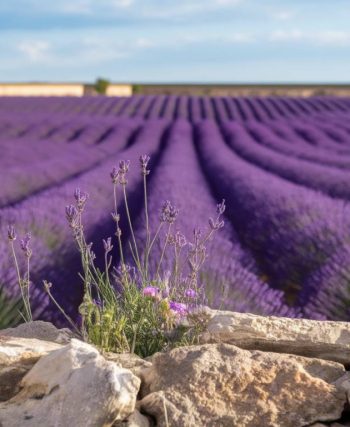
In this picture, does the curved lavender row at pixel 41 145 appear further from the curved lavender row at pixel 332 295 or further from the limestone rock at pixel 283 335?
the limestone rock at pixel 283 335

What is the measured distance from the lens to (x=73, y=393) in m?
1.60

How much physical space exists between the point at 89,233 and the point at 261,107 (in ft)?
63.6

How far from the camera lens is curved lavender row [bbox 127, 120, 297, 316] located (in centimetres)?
305

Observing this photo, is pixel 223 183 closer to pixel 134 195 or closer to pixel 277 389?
pixel 134 195

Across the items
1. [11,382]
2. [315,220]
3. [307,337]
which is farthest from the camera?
[315,220]

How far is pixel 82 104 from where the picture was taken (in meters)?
23.7

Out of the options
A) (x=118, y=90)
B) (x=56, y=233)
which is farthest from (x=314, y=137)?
(x=118, y=90)

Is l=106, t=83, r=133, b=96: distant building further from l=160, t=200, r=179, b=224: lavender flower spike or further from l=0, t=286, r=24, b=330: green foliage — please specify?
l=160, t=200, r=179, b=224: lavender flower spike

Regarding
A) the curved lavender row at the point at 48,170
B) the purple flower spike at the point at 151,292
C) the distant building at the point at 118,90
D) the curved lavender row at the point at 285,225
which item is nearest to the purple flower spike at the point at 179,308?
the purple flower spike at the point at 151,292

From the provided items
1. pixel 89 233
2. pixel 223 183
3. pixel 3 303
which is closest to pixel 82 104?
pixel 223 183

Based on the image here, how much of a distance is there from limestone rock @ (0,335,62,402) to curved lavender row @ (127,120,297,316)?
78 centimetres

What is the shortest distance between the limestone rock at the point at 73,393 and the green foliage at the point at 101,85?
149 ft

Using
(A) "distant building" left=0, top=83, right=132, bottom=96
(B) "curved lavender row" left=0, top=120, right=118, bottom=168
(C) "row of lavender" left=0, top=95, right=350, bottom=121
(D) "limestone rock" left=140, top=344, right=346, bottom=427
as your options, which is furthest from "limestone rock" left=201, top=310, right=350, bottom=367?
(A) "distant building" left=0, top=83, right=132, bottom=96

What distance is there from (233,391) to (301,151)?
9341mm
